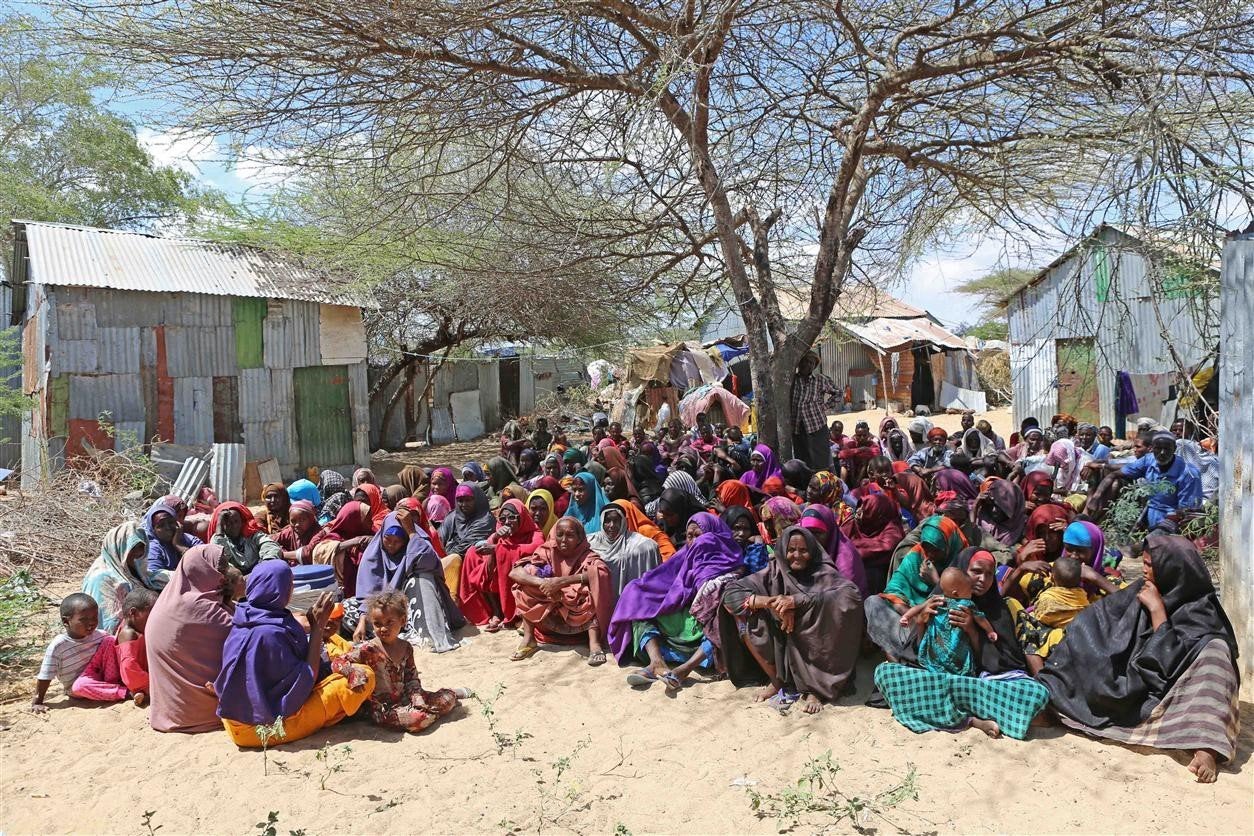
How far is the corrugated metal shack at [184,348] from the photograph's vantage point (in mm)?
10969

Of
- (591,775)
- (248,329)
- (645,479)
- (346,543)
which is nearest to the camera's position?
(591,775)

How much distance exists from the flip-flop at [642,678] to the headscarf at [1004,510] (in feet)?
7.84

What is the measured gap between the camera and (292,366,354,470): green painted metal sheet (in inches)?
512

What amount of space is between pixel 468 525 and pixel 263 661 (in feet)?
8.60

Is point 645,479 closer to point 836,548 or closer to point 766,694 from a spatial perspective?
point 836,548

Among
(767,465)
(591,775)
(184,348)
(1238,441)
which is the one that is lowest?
(591,775)

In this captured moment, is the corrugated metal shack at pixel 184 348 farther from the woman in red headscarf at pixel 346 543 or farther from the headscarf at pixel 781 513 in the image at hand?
the headscarf at pixel 781 513

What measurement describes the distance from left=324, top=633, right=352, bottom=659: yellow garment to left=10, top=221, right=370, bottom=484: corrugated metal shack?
26.1 ft

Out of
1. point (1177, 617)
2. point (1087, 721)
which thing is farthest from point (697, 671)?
point (1177, 617)

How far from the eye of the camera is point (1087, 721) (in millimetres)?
3828

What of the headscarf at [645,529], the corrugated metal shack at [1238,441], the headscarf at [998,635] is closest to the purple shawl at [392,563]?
the headscarf at [645,529]

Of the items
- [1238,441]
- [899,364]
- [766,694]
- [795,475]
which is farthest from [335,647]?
[899,364]

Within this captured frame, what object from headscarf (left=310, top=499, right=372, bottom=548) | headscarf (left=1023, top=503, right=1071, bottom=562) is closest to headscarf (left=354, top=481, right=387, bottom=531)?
headscarf (left=310, top=499, right=372, bottom=548)

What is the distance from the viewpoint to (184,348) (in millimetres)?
11844
